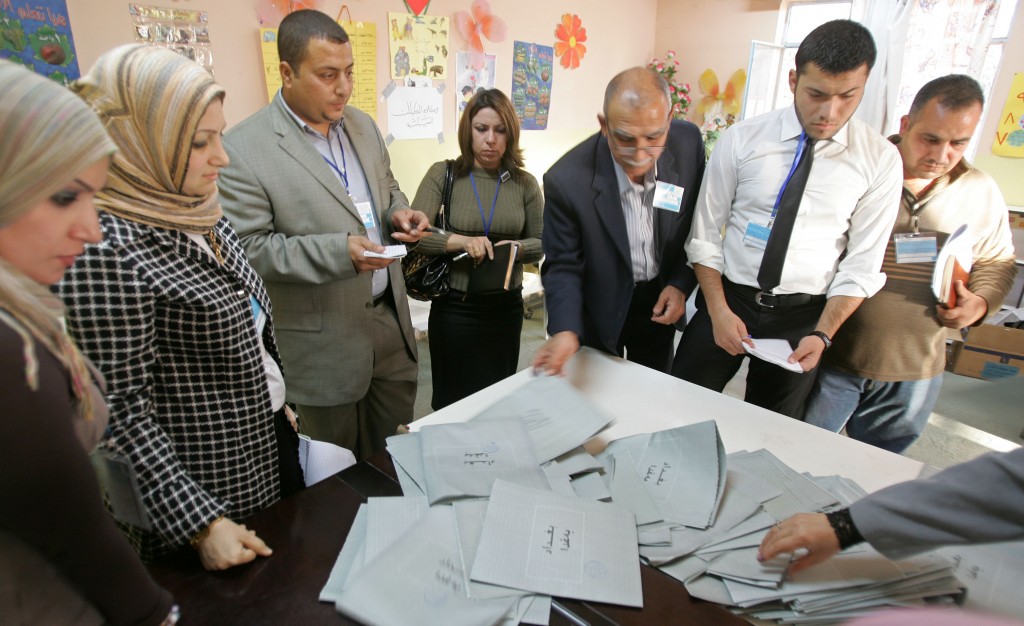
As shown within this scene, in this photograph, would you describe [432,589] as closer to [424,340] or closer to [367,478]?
[367,478]

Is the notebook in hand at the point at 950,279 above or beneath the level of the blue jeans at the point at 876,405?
above

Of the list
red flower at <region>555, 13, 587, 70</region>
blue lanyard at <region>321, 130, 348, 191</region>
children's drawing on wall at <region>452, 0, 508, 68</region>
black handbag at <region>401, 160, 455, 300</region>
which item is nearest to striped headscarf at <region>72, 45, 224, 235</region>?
blue lanyard at <region>321, 130, 348, 191</region>

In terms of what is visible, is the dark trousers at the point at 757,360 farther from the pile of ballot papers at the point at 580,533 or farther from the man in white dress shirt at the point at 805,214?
the pile of ballot papers at the point at 580,533

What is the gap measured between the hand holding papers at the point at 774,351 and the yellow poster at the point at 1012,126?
4048 millimetres

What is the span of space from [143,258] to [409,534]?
2.04 ft

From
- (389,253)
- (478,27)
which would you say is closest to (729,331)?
(389,253)

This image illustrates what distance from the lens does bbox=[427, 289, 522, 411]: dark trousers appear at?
7.73ft

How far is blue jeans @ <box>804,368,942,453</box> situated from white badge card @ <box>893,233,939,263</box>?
43 centimetres

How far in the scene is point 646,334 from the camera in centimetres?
198

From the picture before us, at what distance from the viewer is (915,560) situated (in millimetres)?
885

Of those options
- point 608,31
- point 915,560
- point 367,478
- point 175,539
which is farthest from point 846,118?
point 608,31

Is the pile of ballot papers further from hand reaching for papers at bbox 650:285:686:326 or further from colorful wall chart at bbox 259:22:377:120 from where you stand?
colorful wall chart at bbox 259:22:377:120

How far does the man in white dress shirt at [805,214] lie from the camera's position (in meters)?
1.57

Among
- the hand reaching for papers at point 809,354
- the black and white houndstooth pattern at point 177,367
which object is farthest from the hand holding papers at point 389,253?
the hand reaching for papers at point 809,354
